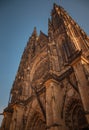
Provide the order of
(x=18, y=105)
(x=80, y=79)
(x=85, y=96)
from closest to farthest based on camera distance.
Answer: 1. (x=85, y=96)
2. (x=80, y=79)
3. (x=18, y=105)

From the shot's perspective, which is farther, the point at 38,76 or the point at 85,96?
the point at 38,76

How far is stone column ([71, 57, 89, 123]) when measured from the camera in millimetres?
7466

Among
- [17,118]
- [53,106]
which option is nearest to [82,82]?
[53,106]

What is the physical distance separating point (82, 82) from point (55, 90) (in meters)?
2.30

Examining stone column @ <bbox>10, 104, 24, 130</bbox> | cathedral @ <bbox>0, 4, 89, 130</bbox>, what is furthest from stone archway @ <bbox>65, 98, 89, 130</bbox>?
stone column @ <bbox>10, 104, 24, 130</bbox>

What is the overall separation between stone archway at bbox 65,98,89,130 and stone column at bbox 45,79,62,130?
0.58m

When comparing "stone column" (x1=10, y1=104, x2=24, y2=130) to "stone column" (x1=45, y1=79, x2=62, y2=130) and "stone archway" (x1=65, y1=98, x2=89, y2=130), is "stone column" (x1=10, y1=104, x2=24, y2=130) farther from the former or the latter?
"stone archway" (x1=65, y1=98, x2=89, y2=130)

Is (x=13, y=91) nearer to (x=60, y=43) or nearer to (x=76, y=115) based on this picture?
(x=60, y=43)

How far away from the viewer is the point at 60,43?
15.7m

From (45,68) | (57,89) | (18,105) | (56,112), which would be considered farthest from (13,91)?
(56,112)

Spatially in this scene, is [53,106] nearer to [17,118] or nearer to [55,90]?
[55,90]

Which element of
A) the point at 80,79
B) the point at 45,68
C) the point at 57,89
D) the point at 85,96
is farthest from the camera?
the point at 45,68

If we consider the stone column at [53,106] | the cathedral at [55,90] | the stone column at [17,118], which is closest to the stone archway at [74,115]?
the cathedral at [55,90]

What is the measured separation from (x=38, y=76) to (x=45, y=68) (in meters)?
1.12
